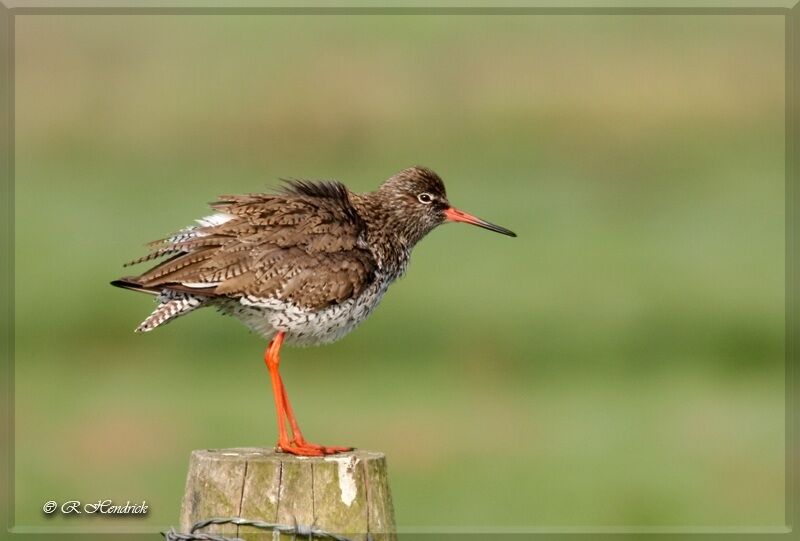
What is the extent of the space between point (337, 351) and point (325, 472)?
9768 millimetres

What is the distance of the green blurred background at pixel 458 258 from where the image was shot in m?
13.5

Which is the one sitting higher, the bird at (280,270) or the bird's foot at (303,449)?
the bird at (280,270)

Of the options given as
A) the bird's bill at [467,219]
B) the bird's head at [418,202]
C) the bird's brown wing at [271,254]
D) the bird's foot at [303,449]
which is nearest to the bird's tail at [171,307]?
the bird's brown wing at [271,254]

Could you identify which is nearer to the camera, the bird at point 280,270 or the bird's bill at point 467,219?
the bird at point 280,270

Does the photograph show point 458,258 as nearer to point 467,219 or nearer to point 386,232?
point 467,219

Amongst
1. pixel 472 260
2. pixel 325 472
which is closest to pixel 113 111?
pixel 472 260

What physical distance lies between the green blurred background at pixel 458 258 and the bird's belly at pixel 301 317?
13.5ft

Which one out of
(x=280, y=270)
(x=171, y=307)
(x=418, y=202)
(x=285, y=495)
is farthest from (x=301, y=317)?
(x=285, y=495)

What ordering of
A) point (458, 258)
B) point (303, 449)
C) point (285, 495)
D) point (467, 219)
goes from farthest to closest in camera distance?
point (458, 258), point (467, 219), point (303, 449), point (285, 495)

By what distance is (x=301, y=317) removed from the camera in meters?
7.77

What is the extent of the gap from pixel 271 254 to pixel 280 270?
0.09 m

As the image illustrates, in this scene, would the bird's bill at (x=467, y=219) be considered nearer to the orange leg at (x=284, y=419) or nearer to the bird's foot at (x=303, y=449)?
the orange leg at (x=284, y=419)

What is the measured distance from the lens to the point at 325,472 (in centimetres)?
607

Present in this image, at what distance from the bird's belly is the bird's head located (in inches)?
35.3
